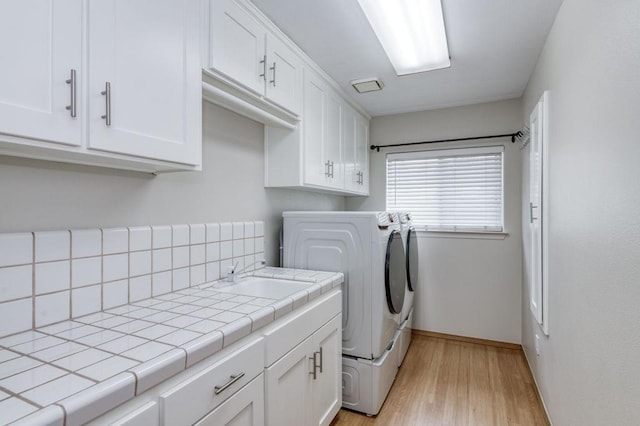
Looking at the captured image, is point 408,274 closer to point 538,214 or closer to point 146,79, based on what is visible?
point 538,214

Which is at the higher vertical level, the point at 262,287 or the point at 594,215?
the point at 594,215

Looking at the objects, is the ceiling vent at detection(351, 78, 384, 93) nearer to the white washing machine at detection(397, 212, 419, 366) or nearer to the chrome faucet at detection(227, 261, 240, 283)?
the white washing machine at detection(397, 212, 419, 366)

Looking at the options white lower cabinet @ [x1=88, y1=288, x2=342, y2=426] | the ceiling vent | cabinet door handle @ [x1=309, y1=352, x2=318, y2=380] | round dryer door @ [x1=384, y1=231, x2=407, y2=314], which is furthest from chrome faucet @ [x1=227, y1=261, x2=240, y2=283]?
the ceiling vent

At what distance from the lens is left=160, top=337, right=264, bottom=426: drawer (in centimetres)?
88

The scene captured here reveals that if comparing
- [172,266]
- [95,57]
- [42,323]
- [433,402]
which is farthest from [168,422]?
[433,402]

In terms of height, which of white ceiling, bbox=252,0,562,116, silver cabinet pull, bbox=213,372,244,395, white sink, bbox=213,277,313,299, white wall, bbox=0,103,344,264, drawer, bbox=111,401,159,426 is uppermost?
white ceiling, bbox=252,0,562,116

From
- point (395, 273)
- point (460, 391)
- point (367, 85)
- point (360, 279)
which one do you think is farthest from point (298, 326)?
point (367, 85)

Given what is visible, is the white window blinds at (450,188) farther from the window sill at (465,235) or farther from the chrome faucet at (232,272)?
the chrome faucet at (232,272)

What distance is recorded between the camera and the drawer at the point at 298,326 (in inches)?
51.6

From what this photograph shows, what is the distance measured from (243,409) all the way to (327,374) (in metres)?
0.76

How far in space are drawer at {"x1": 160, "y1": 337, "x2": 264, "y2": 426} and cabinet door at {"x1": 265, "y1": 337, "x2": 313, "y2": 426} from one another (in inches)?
5.3

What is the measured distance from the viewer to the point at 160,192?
1548 mm

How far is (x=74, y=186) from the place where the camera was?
4.00 feet

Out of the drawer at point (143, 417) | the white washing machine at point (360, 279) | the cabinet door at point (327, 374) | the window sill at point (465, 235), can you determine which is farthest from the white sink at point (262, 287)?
the window sill at point (465, 235)
